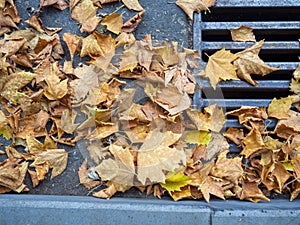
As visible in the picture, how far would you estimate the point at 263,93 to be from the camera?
72.7 inches

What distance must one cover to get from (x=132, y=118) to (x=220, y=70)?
1.43 feet

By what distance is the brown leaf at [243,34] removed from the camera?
71.7 inches

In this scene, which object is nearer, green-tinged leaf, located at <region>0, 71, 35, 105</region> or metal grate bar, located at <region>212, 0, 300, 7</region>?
green-tinged leaf, located at <region>0, 71, 35, 105</region>

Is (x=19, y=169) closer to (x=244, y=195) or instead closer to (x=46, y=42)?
(x=46, y=42)

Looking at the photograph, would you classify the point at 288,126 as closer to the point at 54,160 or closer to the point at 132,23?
the point at 132,23

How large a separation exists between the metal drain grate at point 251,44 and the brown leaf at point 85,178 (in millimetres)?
523

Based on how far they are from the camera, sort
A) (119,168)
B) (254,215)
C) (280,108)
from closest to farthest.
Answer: (254,215)
(119,168)
(280,108)

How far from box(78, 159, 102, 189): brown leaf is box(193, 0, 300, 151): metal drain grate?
52 centimetres

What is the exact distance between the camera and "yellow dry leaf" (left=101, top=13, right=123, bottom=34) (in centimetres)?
182

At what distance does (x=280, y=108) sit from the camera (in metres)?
1.72

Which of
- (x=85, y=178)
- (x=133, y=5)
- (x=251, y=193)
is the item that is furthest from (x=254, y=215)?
(x=133, y=5)

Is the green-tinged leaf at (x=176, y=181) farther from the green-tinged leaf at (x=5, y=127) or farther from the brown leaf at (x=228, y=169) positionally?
the green-tinged leaf at (x=5, y=127)

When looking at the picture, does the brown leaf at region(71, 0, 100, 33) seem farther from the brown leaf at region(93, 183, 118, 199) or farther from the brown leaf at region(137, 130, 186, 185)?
the brown leaf at region(93, 183, 118, 199)

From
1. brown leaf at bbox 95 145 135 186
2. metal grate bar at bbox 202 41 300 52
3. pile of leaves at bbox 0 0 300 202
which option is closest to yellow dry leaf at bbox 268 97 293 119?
pile of leaves at bbox 0 0 300 202
